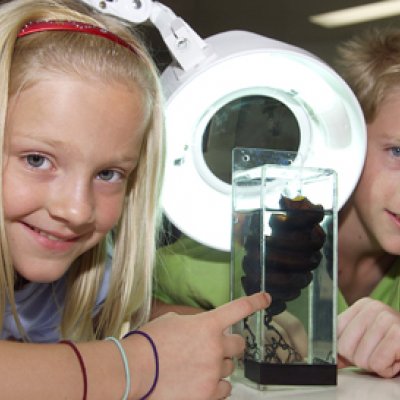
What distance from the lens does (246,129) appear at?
3.46 ft

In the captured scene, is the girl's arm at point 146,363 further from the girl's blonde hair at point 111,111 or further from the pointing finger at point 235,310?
the girl's blonde hair at point 111,111

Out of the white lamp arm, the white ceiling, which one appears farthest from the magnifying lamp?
the white ceiling

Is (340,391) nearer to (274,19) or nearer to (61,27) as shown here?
(61,27)

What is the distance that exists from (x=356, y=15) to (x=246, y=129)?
1.19 meters

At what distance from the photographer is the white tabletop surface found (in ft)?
2.61

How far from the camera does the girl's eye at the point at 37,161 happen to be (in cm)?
83

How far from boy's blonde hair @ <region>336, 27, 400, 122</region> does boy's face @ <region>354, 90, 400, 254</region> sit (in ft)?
0.06

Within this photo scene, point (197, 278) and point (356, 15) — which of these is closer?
point (197, 278)

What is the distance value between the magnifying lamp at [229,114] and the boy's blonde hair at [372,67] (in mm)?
180

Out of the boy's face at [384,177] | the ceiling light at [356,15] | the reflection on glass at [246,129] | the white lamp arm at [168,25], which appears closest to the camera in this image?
the white lamp arm at [168,25]

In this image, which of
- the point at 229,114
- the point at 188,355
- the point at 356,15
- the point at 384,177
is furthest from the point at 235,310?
the point at 356,15

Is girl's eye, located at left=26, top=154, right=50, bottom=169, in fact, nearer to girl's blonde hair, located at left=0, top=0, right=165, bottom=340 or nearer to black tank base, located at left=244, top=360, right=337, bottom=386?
girl's blonde hair, located at left=0, top=0, right=165, bottom=340

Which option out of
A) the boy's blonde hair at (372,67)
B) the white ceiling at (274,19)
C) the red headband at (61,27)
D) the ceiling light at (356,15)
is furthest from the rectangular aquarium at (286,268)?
the ceiling light at (356,15)

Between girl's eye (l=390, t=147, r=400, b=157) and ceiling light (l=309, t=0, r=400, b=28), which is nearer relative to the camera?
girl's eye (l=390, t=147, r=400, b=157)
